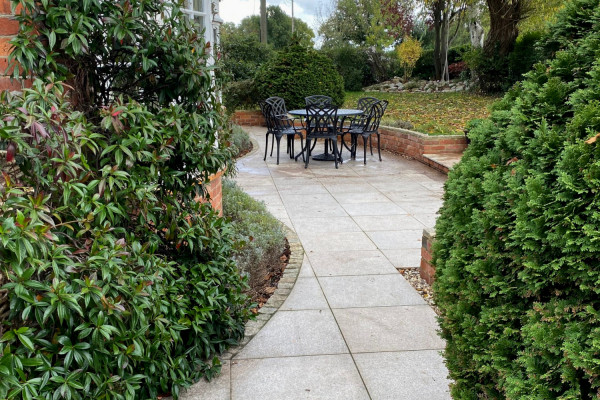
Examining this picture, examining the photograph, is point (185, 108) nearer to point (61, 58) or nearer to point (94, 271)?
point (61, 58)

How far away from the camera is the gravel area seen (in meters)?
4.03

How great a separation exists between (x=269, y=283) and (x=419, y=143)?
6455 mm

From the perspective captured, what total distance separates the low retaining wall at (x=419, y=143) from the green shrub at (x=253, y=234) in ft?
14.3

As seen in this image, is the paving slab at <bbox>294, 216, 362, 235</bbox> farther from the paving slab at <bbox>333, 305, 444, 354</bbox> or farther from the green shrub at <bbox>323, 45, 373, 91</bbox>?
the green shrub at <bbox>323, 45, 373, 91</bbox>

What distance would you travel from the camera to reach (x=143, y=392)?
2564 millimetres

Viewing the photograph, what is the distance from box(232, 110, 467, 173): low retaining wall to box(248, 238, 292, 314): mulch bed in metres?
4.76

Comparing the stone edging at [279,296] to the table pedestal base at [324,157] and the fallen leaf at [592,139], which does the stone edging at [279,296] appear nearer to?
the fallen leaf at [592,139]

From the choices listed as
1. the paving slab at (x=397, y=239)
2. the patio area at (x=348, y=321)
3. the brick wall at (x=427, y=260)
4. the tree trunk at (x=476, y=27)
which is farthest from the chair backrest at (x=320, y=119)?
the tree trunk at (x=476, y=27)

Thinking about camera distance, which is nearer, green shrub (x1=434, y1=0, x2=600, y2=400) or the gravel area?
green shrub (x1=434, y1=0, x2=600, y2=400)

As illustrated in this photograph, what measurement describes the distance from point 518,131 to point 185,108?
1.73m

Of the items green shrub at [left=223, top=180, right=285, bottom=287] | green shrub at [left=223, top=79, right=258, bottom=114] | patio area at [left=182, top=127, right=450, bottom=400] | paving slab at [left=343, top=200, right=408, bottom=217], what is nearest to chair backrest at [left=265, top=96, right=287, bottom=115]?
patio area at [left=182, top=127, right=450, bottom=400]

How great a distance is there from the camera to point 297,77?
47.5 feet

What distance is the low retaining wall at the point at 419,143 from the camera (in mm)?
9898

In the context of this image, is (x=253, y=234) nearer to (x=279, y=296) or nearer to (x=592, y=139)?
(x=279, y=296)
